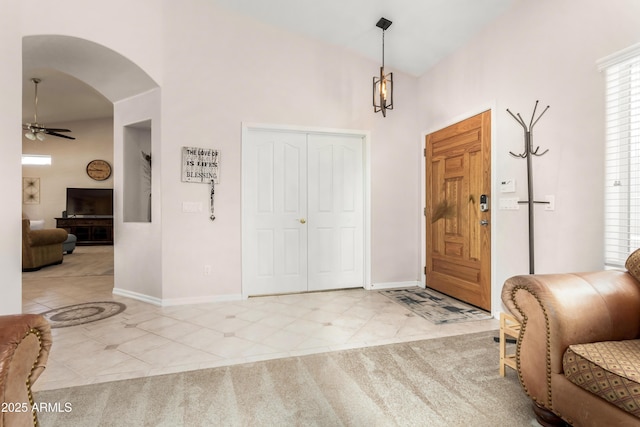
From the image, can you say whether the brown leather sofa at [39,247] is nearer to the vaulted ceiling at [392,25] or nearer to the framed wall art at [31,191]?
the vaulted ceiling at [392,25]

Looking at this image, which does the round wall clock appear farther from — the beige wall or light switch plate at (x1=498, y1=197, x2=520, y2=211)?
light switch plate at (x1=498, y1=197, x2=520, y2=211)

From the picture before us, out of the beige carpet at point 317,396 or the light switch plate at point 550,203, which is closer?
the beige carpet at point 317,396

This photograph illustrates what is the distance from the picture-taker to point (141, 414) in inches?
60.9

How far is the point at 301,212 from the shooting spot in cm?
384

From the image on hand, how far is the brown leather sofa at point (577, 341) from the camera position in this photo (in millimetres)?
1179

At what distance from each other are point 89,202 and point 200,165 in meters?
7.64

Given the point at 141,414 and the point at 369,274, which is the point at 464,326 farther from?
the point at 141,414

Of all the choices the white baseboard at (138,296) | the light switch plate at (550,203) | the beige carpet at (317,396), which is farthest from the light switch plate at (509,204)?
the white baseboard at (138,296)

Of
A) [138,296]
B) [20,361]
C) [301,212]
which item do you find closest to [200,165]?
[301,212]

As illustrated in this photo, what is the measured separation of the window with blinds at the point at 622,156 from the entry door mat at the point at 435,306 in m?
1.26

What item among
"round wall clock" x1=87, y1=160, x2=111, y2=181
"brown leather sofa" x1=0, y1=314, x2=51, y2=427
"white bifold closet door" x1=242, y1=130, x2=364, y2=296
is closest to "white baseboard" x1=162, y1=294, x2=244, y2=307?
"white bifold closet door" x1=242, y1=130, x2=364, y2=296

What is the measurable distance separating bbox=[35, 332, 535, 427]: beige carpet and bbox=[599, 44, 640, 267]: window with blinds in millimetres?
1126

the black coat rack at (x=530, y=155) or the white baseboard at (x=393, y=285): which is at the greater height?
the black coat rack at (x=530, y=155)

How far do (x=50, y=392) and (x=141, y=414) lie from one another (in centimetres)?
65
